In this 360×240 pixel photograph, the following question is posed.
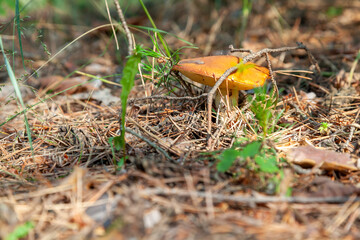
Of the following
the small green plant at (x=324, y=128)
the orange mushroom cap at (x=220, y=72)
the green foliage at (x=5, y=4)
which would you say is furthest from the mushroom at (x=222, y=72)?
the green foliage at (x=5, y=4)

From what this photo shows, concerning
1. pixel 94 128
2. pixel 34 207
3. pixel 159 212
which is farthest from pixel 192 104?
pixel 34 207

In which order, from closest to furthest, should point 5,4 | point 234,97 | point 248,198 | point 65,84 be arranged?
point 248,198
point 234,97
point 65,84
point 5,4

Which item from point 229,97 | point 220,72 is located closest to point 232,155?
point 220,72

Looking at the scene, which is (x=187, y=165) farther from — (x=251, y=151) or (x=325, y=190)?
(x=325, y=190)

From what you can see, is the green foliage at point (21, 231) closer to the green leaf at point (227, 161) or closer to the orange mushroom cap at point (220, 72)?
the green leaf at point (227, 161)

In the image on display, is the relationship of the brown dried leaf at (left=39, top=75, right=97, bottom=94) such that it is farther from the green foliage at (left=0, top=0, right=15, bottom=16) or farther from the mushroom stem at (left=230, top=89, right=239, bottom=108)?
the green foliage at (left=0, top=0, right=15, bottom=16)

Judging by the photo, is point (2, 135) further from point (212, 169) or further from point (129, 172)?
point (212, 169)

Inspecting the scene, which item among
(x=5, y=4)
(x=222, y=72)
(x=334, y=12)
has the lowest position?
(x=222, y=72)
